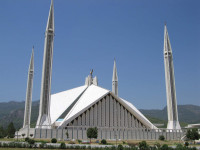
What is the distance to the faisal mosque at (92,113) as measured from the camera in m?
27.7

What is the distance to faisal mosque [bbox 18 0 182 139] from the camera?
2769cm

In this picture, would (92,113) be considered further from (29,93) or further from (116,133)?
(29,93)

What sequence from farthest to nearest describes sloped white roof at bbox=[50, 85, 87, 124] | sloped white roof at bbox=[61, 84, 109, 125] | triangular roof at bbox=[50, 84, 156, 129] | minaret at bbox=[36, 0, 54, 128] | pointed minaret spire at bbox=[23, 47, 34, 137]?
pointed minaret spire at bbox=[23, 47, 34, 137], sloped white roof at bbox=[50, 85, 87, 124], triangular roof at bbox=[50, 84, 156, 129], sloped white roof at bbox=[61, 84, 109, 125], minaret at bbox=[36, 0, 54, 128]

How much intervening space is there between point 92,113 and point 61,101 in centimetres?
738

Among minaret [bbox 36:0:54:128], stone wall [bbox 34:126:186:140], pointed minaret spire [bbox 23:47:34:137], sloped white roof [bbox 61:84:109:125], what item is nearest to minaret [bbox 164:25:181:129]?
stone wall [bbox 34:126:186:140]

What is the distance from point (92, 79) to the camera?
42.0 meters

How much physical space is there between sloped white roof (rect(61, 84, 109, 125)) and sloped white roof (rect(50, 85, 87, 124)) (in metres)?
1.50

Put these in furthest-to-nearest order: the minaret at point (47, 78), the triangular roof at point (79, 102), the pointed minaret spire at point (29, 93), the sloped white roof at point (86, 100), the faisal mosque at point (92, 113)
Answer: the pointed minaret spire at point (29, 93) → the triangular roof at point (79, 102) → the sloped white roof at point (86, 100) → the faisal mosque at point (92, 113) → the minaret at point (47, 78)

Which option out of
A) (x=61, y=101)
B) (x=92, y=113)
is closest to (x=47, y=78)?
(x=92, y=113)

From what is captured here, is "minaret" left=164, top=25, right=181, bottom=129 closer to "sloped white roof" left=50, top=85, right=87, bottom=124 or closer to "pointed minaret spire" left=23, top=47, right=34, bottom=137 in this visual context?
"sloped white roof" left=50, top=85, right=87, bottom=124

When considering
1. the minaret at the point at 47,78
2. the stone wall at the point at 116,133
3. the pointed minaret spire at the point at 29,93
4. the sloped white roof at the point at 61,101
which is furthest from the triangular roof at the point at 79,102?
the pointed minaret spire at the point at 29,93

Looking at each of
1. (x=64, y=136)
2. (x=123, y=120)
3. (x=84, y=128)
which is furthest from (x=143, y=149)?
(x=123, y=120)

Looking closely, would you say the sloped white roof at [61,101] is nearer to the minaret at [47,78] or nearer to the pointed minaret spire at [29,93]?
the minaret at [47,78]

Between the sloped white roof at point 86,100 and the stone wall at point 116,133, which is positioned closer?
the stone wall at point 116,133
